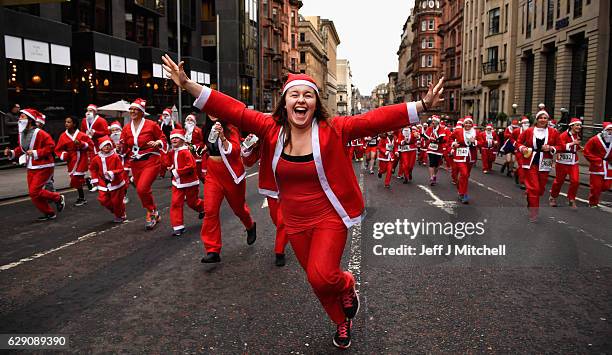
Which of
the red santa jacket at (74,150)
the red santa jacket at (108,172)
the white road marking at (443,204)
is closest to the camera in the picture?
the red santa jacket at (108,172)

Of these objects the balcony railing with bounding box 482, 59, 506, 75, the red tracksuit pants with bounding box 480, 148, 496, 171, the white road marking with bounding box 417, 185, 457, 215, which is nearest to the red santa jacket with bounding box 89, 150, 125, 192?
the white road marking with bounding box 417, 185, 457, 215

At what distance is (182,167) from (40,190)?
3.24 meters

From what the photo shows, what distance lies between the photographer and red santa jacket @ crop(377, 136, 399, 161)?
1524cm

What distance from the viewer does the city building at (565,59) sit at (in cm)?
2689

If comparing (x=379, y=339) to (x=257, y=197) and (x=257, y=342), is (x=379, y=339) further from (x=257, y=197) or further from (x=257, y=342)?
(x=257, y=197)

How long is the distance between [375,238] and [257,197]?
510cm

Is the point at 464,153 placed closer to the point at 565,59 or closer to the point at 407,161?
the point at 407,161

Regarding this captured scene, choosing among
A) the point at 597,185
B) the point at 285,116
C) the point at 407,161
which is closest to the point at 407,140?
the point at 407,161

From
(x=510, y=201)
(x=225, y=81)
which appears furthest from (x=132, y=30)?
(x=510, y=201)

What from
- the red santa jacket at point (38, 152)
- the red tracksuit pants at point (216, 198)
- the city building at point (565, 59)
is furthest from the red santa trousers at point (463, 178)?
the city building at point (565, 59)

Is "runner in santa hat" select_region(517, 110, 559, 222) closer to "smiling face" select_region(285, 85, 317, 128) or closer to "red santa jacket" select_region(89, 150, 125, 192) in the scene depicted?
"smiling face" select_region(285, 85, 317, 128)

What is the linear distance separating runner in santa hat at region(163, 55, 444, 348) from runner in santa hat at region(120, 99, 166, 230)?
4782mm

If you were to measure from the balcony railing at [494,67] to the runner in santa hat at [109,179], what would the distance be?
A: 138ft

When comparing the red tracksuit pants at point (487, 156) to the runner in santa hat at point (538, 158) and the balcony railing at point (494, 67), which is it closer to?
the runner in santa hat at point (538, 158)
